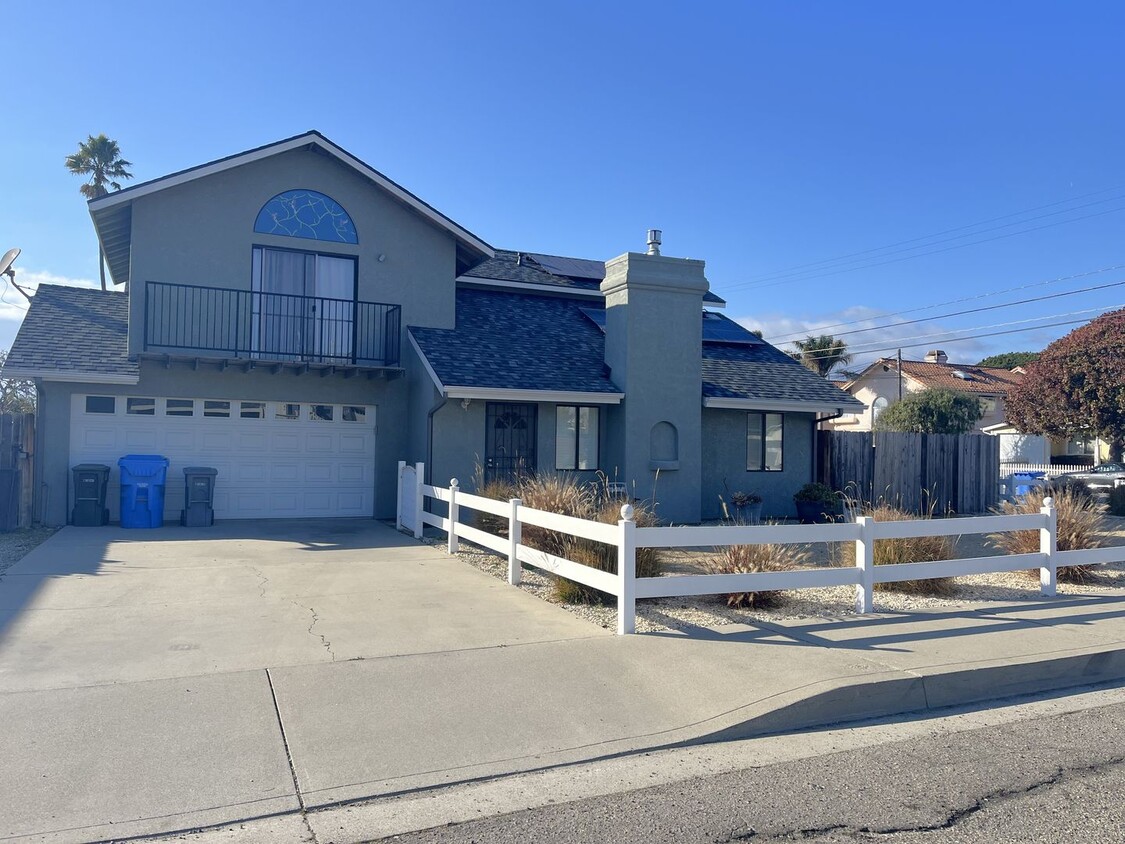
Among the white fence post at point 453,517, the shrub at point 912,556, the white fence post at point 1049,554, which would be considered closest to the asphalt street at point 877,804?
the shrub at point 912,556

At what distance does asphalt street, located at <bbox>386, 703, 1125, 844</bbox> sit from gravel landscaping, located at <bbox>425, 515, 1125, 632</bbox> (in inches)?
113

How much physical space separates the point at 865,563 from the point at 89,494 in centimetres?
1186

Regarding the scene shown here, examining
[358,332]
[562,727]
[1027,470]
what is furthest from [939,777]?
[1027,470]

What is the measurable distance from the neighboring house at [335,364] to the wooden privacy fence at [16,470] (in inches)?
9.2

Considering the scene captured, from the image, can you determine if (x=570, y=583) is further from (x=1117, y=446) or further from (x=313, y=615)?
(x=1117, y=446)

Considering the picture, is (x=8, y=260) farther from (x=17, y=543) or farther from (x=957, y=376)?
(x=957, y=376)

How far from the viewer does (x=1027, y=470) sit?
34.1 m

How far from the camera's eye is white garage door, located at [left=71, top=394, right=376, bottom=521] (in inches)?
598

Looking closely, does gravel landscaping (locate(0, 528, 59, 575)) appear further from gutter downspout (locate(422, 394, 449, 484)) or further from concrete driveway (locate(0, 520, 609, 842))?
gutter downspout (locate(422, 394, 449, 484))

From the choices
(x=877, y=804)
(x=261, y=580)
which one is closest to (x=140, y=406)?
(x=261, y=580)

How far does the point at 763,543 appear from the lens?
28.1 feet

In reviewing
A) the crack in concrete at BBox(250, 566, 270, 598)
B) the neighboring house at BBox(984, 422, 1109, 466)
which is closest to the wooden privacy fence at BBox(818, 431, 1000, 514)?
the crack in concrete at BBox(250, 566, 270, 598)

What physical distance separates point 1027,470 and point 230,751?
34.9m

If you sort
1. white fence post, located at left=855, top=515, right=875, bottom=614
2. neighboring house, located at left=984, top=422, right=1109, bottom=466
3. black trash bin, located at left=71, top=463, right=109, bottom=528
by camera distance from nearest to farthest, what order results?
white fence post, located at left=855, top=515, right=875, bottom=614 → black trash bin, located at left=71, top=463, right=109, bottom=528 → neighboring house, located at left=984, top=422, right=1109, bottom=466
